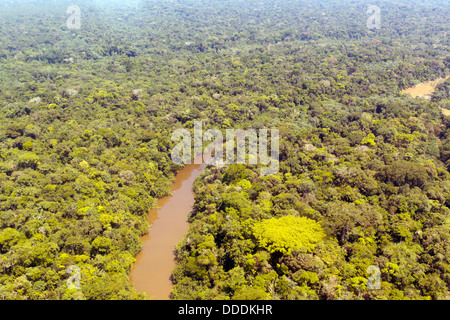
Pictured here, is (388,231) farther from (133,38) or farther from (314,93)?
(133,38)

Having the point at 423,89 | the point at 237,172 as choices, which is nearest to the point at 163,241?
the point at 237,172

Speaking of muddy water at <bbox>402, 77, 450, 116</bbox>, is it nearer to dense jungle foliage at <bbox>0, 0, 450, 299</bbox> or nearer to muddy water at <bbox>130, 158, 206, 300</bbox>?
dense jungle foliage at <bbox>0, 0, 450, 299</bbox>

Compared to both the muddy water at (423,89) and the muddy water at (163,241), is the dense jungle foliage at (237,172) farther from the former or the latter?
the muddy water at (163,241)

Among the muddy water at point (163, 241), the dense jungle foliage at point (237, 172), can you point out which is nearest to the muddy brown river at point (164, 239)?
the muddy water at point (163, 241)

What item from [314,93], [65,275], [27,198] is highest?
→ [314,93]

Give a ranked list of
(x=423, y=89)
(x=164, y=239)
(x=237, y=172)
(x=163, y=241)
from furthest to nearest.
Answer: (x=423, y=89), (x=237, y=172), (x=164, y=239), (x=163, y=241)

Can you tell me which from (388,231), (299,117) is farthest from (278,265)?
(299,117)

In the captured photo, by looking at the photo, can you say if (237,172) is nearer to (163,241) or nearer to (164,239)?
(164,239)
